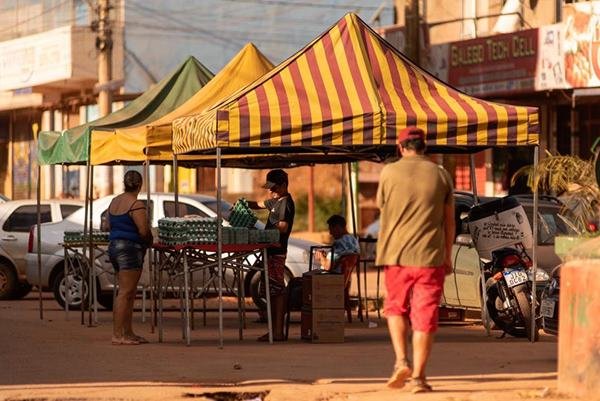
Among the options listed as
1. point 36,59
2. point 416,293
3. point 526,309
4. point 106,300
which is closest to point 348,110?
point 526,309

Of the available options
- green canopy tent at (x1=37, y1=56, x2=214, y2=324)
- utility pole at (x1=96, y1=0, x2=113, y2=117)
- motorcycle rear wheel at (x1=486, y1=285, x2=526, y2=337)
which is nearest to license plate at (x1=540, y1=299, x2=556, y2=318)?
motorcycle rear wheel at (x1=486, y1=285, x2=526, y2=337)

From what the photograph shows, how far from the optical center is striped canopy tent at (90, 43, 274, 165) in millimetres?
17875

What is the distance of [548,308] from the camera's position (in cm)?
1452

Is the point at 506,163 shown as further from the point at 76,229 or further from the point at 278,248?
the point at 278,248

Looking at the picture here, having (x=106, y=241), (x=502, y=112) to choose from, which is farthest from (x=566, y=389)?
(x=106, y=241)

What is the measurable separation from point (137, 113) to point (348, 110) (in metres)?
5.02

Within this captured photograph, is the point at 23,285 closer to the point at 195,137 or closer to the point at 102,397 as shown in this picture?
the point at 195,137

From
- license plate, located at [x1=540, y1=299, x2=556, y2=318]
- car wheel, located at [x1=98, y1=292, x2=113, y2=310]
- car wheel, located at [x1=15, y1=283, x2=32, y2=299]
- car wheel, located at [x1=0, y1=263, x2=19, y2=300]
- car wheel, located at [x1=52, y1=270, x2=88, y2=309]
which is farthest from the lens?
car wheel, located at [x1=15, y1=283, x2=32, y2=299]

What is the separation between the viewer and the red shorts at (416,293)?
450 inches

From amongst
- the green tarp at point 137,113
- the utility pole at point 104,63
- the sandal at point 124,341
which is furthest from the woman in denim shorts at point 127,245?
the utility pole at point 104,63

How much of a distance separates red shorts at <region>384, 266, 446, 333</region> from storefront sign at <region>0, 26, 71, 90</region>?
34.3 metres

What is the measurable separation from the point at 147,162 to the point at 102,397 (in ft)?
23.7

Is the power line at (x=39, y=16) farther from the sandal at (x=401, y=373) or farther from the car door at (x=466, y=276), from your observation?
the sandal at (x=401, y=373)

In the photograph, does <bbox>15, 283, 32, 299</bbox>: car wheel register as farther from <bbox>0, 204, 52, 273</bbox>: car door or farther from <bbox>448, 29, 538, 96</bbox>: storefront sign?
<bbox>448, 29, 538, 96</bbox>: storefront sign
